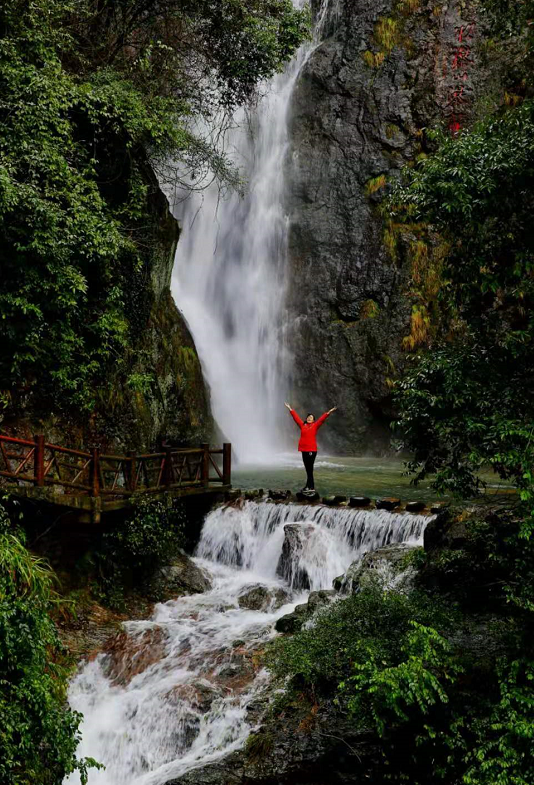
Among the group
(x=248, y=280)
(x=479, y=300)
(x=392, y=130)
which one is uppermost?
(x=392, y=130)

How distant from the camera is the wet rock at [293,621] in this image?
32.0 ft

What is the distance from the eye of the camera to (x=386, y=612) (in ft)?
25.6

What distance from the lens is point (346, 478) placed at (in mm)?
18547

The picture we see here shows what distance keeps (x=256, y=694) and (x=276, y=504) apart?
5.30 m

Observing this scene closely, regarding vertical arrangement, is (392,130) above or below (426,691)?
above

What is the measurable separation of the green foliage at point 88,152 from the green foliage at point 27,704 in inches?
224

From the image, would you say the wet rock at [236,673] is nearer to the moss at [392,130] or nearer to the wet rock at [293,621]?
the wet rock at [293,621]

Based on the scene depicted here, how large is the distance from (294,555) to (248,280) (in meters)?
16.8

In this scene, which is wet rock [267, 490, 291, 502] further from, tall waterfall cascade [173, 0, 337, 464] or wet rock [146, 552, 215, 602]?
tall waterfall cascade [173, 0, 337, 464]

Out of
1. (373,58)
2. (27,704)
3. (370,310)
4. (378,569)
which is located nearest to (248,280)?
(370,310)

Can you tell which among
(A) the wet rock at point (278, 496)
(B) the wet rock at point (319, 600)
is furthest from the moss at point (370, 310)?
(B) the wet rock at point (319, 600)

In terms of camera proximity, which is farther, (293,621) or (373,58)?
(373,58)

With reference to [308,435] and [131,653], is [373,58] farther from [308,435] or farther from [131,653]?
[131,653]

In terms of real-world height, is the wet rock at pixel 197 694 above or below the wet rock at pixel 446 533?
below
